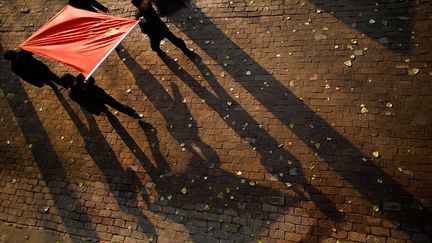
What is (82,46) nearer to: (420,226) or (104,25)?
(104,25)

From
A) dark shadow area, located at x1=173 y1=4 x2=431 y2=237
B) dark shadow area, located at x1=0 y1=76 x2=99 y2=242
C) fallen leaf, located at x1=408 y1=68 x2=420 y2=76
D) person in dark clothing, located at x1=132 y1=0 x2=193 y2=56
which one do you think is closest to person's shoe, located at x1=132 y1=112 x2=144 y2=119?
person in dark clothing, located at x1=132 y1=0 x2=193 y2=56

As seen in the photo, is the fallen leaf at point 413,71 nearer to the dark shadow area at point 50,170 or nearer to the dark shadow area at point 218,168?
the dark shadow area at point 218,168

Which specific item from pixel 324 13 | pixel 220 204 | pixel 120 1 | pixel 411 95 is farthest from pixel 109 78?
pixel 411 95

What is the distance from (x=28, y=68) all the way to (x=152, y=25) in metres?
3.02

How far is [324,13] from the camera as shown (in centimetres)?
838

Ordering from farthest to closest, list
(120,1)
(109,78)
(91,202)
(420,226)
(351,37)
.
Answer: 1. (120,1)
2. (109,78)
3. (351,37)
4. (91,202)
5. (420,226)

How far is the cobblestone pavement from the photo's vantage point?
20.2ft

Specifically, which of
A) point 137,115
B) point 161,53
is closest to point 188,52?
point 161,53

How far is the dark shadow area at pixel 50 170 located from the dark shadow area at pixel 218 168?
1.69 m

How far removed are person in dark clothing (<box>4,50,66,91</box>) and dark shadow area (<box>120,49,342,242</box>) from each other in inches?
97.2

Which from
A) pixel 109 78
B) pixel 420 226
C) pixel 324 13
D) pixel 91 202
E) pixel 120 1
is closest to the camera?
pixel 420 226

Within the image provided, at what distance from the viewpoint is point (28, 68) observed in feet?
25.1

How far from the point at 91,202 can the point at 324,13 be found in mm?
7163

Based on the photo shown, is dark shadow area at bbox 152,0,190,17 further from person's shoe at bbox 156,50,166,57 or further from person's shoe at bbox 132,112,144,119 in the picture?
person's shoe at bbox 132,112,144,119
